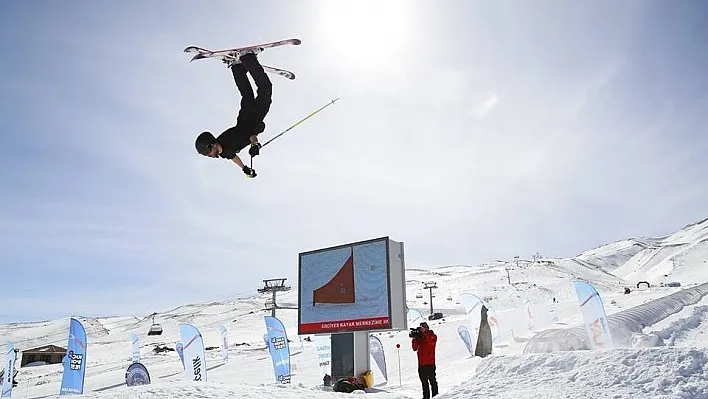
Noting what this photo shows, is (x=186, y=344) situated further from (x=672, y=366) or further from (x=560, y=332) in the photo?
(x=672, y=366)

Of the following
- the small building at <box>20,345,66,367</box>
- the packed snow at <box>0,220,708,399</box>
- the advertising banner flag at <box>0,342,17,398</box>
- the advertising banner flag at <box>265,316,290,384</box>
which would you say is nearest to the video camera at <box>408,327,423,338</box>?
the packed snow at <box>0,220,708,399</box>

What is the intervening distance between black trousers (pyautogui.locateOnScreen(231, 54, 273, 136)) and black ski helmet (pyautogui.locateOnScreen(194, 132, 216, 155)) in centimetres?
50

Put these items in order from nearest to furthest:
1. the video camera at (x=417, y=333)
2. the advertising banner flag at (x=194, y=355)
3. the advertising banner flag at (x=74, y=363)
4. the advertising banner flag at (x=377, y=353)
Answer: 1. the video camera at (x=417, y=333)
2. the advertising banner flag at (x=74, y=363)
3. the advertising banner flag at (x=194, y=355)
4. the advertising banner flag at (x=377, y=353)

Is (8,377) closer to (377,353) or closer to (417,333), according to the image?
(377,353)

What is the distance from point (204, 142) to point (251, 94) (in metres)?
1.02

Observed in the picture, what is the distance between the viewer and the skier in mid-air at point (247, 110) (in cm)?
684

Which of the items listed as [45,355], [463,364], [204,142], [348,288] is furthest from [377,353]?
[45,355]

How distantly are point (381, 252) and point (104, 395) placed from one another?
35.2 ft

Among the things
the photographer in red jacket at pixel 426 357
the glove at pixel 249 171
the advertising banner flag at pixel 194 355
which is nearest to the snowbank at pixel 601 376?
the photographer in red jacket at pixel 426 357

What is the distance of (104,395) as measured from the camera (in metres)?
9.02

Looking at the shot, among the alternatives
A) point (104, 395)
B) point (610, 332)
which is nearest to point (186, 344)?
point (104, 395)

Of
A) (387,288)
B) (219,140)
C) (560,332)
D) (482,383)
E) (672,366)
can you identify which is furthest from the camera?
(387,288)

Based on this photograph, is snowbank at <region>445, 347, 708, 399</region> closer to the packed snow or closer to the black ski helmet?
→ the packed snow

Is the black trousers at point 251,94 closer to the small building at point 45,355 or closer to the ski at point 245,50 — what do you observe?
the ski at point 245,50
